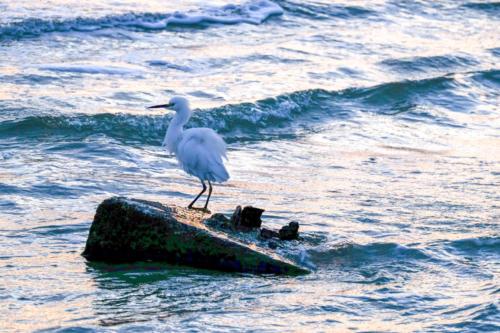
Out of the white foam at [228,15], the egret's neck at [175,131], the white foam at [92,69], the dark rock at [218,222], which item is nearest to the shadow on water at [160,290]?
the dark rock at [218,222]

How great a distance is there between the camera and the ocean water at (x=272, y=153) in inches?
192

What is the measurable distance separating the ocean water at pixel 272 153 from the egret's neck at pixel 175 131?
0.55 meters

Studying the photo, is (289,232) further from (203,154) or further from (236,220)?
(203,154)

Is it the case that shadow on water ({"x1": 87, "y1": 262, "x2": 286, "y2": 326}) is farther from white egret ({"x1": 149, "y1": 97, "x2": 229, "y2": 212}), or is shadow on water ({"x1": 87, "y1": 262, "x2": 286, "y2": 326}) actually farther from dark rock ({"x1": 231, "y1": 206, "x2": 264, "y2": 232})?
white egret ({"x1": 149, "y1": 97, "x2": 229, "y2": 212})

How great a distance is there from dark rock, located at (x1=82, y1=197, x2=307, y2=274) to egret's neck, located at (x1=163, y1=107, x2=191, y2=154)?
5.56 feet

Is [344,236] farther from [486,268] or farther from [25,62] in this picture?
[25,62]

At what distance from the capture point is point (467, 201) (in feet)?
24.4

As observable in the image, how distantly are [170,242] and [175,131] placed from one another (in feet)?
6.56

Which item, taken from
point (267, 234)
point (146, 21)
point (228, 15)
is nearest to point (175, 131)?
point (267, 234)

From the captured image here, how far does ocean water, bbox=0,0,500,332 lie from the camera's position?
4.88 metres

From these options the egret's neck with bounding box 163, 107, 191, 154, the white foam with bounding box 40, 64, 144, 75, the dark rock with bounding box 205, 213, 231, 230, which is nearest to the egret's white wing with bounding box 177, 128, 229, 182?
the egret's neck with bounding box 163, 107, 191, 154

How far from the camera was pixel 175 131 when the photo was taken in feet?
23.2

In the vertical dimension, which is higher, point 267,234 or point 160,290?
point 267,234

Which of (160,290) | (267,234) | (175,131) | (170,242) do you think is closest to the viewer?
(160,290)
